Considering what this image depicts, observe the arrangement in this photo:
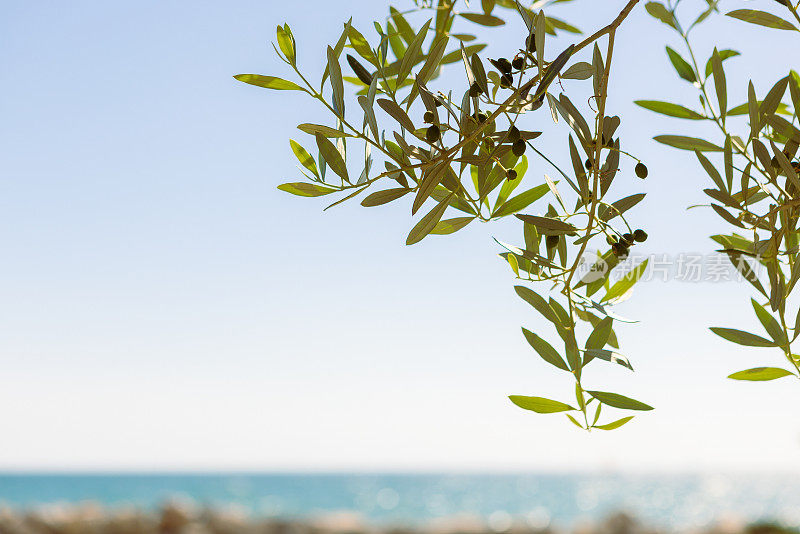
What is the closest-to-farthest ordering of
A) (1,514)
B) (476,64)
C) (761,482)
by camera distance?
(476,64) < (1,514) < (761,482)

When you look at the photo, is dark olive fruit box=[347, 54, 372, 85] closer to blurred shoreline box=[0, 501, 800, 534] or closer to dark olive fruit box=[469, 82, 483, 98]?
dark olive fruit box=[469, 82, 483, 98]

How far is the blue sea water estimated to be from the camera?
2614 centimetres

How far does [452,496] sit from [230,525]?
25.4 meters

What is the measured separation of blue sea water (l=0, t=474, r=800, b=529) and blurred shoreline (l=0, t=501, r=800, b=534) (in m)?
15.6

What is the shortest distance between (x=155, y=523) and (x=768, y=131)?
26.7 ft

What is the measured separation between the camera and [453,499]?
30.6m

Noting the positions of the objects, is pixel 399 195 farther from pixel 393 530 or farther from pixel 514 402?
pixel 393 530

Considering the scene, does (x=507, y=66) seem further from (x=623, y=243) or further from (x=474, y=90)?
(x=623, y=243)

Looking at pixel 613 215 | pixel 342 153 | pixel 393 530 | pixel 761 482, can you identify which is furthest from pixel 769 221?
pixel 761 482

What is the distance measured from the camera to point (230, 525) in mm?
7539

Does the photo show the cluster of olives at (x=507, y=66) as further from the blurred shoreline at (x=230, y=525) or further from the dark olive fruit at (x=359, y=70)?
the blurred shoreline at (x=230, y=525)

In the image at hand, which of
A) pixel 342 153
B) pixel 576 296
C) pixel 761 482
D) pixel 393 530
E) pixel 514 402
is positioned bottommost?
pixel 761 482

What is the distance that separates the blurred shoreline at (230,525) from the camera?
7484mm

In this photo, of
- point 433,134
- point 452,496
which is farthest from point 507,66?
point 452,496
